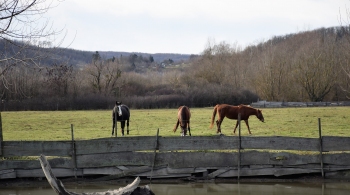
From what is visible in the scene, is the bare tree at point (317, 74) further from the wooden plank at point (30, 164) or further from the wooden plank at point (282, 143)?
the wooden plank at point (30, 164)

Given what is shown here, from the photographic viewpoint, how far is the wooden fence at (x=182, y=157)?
15.1 meters

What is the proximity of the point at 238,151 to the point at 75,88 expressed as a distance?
52821mm

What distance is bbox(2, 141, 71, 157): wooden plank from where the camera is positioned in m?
15.5

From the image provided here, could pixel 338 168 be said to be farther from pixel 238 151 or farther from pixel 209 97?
pixel 209 97

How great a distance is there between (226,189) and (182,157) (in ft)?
6.33

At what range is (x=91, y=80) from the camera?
7275 cm

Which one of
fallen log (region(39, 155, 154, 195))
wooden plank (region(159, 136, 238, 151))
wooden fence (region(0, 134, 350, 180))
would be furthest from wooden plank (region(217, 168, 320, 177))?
fallen log (region(39, 155, 154, 195))

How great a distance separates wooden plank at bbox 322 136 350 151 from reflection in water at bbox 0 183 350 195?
115 centimetres

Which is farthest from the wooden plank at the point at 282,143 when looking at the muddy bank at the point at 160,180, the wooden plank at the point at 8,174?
the wooden plank at the point at 8,174

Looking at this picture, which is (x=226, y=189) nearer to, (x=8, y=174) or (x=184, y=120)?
(x=8, y=174)

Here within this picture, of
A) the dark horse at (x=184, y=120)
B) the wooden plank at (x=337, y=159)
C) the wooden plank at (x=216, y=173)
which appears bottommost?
the wooden plank at (x=216, y=173)

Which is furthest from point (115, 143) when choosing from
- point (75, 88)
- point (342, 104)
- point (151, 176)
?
point (75, 88)

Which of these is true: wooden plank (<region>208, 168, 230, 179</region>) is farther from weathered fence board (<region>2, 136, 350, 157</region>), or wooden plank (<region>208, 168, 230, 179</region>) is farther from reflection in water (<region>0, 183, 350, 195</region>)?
weathered fence board (<region>2, 136, 350, 157</region>)

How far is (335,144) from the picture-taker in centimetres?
1508
